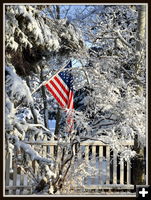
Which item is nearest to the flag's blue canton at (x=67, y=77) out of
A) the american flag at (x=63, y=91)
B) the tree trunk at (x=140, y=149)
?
the american flag at (x=63, y=91)

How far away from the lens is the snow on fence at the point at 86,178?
16.6 feet

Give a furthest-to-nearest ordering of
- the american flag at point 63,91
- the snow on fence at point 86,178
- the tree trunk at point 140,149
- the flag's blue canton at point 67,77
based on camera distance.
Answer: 1. the flag's blue canton at point 67,77
2. the tree trunk at point 140,149
3. the american flag at point 63,91
4. the snow on fence at point 86,178

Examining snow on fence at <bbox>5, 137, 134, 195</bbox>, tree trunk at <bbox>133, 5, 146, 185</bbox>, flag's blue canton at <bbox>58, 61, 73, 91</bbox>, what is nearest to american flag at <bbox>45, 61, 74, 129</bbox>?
flag's blue canton at <bbox>58, 61, 73, 91</bbox>

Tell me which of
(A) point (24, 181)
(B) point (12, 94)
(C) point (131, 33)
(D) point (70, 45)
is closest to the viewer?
(B) point (12, 94)

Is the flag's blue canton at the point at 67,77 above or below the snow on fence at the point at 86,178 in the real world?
above

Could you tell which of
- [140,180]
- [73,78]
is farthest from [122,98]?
[140,180]

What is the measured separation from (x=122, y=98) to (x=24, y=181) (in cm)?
242

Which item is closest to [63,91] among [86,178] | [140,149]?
[86,178]

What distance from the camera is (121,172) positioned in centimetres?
567

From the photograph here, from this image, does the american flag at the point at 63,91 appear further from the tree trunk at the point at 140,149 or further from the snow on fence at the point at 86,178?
the tree trunk at the point at 140,149

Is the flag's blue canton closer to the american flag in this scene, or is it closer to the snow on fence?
the american flag

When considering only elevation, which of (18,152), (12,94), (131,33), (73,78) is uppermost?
(131,33)

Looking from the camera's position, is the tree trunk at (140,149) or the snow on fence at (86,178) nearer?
the snow on fence at (86,178)

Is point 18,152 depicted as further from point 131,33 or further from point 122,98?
point 131,33
